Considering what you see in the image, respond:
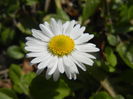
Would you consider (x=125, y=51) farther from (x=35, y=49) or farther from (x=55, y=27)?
(x=35, y=49)

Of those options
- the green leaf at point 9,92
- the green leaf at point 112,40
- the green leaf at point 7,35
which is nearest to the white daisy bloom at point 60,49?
the green leaf at point 9,92

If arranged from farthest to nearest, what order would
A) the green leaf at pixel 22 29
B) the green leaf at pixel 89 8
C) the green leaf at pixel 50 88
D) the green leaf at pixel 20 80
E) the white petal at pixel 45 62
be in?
1. the green leaf at pixel 22 29
2. the green leaf at pixel 89 8
3. the green leaf at pixel 20 80
4. the green leaf at pixel 50 88
5. the white petal at pixel 45 62

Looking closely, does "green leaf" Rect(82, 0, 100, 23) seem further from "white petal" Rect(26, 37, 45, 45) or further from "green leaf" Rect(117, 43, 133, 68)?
"white petal" Rect(26, 37, 45, 45)

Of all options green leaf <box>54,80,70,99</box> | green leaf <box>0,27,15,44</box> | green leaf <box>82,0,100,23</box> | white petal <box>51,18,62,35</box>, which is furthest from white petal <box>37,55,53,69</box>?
green leaf <box>0,27,15,44</box>

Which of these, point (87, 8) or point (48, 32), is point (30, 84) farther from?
point (87, 8)

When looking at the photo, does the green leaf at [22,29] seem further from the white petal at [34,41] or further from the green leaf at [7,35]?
the white petal at [34,41]

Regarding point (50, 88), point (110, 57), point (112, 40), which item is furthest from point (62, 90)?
point (112, 40)

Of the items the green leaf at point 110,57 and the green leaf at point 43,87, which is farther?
the green leaf at point 110,57

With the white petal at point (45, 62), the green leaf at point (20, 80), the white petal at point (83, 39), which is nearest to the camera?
the white petal at point (45, 62)

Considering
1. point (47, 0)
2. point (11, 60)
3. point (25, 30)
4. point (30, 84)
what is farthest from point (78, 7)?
point (30, 84)
